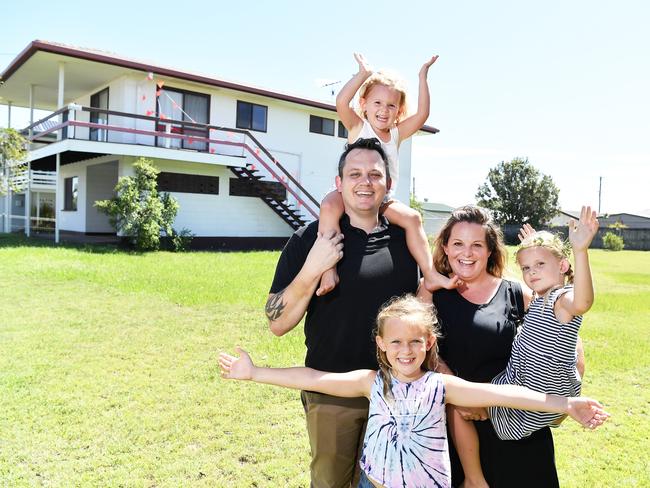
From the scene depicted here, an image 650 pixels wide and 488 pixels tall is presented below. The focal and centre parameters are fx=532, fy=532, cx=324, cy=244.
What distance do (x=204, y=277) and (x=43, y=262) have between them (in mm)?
4424

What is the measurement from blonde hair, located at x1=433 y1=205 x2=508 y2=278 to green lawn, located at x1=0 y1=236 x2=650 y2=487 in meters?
2.24

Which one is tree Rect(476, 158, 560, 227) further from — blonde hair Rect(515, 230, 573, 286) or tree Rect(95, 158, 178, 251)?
blonde hair Rect(515, 230, 573, 286)

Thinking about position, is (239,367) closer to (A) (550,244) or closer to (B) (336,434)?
(B) (336,434)

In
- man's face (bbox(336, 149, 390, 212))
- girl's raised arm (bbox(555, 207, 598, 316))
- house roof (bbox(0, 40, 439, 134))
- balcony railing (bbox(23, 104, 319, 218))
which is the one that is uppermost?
house roof (bbox(0, 40, 439, 134))

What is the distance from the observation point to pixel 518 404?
7.80 feet

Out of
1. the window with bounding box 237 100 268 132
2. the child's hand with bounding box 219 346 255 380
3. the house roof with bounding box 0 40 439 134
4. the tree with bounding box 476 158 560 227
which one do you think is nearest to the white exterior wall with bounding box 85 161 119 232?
the house roof with bounding box 0 40 439 134

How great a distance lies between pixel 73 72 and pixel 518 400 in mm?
21996

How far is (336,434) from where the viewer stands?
2.66 m

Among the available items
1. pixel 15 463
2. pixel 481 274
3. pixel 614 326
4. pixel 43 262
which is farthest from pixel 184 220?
pixel 481 274

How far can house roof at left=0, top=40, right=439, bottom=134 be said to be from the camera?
59.4 feet

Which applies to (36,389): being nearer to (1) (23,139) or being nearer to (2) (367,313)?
(2) (367,313)

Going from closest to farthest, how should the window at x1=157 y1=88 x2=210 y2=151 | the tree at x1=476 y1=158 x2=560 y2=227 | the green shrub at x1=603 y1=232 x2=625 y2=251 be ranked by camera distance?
the window at x1=157 y1=88 x2=210 y2=151
the green shrub at x1=603 y1=232 x2=625 y2=251
the tree at x1=476 y1=158 x2=560 y2=227

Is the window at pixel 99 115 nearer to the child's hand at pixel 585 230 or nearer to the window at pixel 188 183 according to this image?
the window at pixel 188 183

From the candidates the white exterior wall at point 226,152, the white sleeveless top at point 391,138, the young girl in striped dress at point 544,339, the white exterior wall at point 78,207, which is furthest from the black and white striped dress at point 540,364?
the white exterior wall at point 78,207
